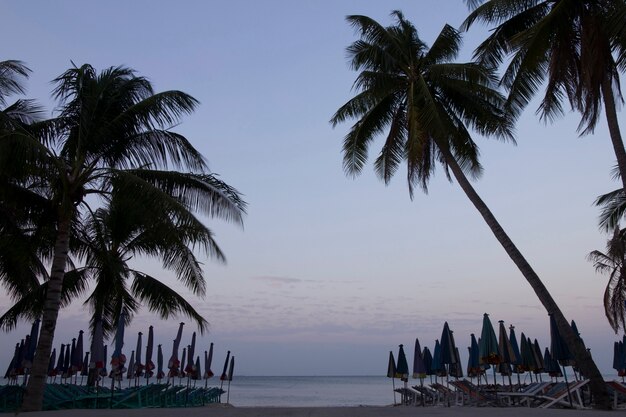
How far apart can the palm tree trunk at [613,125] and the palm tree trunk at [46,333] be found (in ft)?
39.4

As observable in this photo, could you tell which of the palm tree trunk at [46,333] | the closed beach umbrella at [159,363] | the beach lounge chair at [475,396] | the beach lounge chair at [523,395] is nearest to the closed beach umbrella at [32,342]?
the palm tree trunk at [46,333]

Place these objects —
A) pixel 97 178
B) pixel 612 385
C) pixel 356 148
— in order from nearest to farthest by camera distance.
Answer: pixel 97 178 → pixel 612 385 → pixel 356 148

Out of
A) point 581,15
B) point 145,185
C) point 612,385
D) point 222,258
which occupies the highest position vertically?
point 581,15

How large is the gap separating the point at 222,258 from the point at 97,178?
3.32 m

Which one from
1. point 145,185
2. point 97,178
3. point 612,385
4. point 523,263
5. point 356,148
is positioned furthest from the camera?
point 356,148

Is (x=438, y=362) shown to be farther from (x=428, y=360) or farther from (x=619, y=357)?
(x=619, y=357)

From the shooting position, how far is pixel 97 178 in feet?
46.4

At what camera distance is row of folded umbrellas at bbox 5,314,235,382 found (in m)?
16.2

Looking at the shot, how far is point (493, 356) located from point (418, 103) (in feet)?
23.5

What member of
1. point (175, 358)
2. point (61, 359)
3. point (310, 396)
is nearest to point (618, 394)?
point (175, 358)

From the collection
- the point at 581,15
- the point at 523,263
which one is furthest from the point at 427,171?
the point at 581,15

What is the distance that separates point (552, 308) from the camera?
15.2m

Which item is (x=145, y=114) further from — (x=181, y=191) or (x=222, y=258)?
(x=222, y=258)

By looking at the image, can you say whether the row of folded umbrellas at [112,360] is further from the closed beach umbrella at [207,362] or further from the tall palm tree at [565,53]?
the tall palm tree at [565,53]
